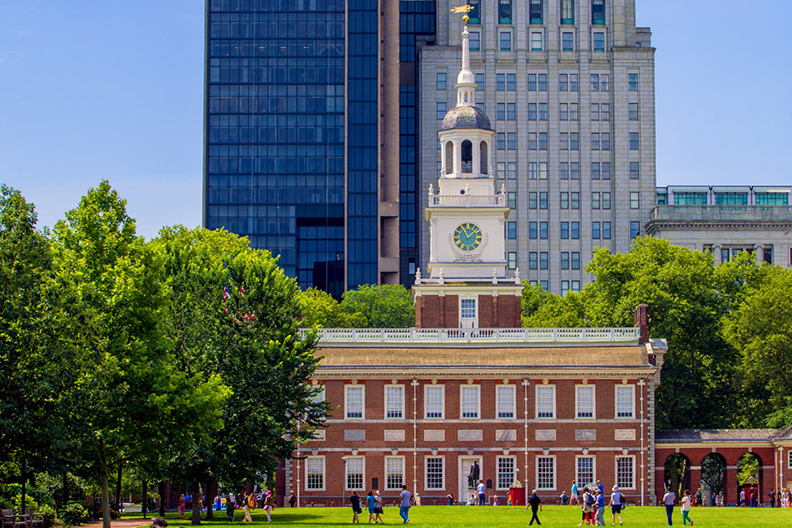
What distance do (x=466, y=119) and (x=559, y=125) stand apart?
86121 millimetres

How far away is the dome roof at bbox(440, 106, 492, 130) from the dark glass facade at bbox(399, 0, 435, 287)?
8628 cm

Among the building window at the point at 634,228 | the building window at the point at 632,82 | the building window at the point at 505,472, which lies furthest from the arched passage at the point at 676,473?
the building window at the point at 632,82

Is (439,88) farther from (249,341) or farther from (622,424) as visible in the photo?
(249,341)

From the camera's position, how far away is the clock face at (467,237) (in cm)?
8888

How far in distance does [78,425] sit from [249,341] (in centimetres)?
1454

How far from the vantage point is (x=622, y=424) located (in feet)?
262

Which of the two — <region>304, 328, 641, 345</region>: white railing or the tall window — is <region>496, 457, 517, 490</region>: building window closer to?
<region>304, 328, 641, 345</region>: white railing

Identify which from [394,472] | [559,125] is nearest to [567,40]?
[559,125]

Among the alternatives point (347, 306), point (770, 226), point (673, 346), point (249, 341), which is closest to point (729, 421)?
point (673, 346)

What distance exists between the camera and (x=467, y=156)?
302 ft

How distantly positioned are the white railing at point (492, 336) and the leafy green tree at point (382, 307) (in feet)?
168

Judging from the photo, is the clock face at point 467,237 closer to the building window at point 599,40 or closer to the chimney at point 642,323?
the chimney at point 642,323

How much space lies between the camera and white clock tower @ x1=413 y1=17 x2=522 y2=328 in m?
87.0

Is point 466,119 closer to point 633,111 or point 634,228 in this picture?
point 634,228
